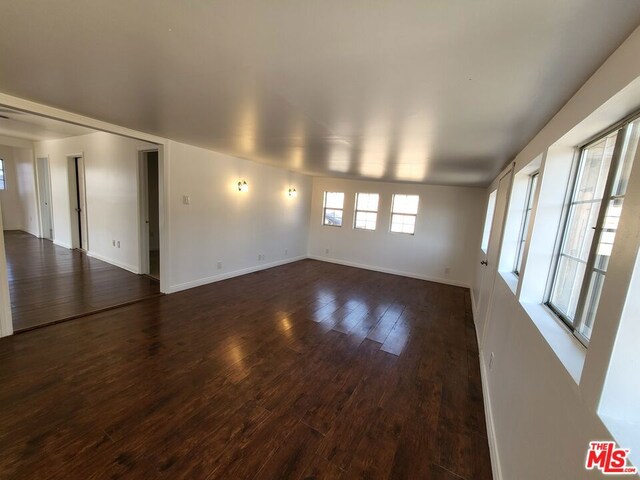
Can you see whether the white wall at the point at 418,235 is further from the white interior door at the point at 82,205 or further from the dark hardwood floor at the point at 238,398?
the white interior door at the point at 82,205

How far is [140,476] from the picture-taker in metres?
1.44

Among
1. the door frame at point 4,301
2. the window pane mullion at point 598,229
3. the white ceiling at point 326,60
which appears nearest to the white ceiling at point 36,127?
the door frame at point 4,301

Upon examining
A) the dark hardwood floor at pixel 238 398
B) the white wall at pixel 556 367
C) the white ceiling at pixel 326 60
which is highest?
the white ceiling at pixel 326 60

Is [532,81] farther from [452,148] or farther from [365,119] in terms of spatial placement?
[452,148]

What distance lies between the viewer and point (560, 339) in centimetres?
126

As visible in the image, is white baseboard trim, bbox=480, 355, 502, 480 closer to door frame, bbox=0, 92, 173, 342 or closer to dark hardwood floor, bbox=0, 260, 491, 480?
dark hardwood floor, bbox=0, 260, 491, 480

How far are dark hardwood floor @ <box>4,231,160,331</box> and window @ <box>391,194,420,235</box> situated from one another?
520cm

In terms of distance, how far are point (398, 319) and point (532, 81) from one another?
3201 mm

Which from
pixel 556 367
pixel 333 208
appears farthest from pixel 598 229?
pixel 333 208

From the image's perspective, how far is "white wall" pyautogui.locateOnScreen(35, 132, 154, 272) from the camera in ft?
15.3

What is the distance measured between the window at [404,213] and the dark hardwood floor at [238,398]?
3.15m

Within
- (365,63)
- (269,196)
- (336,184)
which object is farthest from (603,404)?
(336,184)

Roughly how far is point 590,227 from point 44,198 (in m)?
9.94

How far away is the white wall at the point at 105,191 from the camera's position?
4660 millimetres
